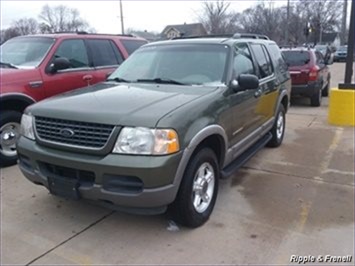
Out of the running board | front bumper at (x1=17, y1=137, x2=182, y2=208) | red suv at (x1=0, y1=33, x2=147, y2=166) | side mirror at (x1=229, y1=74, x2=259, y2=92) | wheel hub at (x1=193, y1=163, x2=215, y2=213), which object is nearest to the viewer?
front bumper at (x1=17, y1=137, x2=182, y2=208)

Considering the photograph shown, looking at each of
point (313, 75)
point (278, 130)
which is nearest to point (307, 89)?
point (313, 75)

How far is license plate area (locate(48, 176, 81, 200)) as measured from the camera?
3443 millimetres

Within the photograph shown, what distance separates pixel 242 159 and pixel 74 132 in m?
2.29

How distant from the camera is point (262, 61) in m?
5.73

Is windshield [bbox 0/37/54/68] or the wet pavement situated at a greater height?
windshield [bbox 0/37/54/68]

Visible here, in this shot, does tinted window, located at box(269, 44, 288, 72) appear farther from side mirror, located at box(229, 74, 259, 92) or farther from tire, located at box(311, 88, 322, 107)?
tire, located at box(311, 88, 322, 107)

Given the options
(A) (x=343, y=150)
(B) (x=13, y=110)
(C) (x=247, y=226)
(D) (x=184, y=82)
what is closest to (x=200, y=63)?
(D) (x=184, y=82)

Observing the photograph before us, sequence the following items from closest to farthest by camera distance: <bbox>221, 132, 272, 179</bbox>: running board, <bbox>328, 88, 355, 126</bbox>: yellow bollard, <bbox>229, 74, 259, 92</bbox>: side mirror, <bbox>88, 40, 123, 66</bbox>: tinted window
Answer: <bbox>229, 74, 259, 92</bbox>: side mirror < <bbox>221, 132, 272, 179</bbox>: running board < <bbox>88, 40, 123, 66</bbox>: tinted window < <bbox>328, 88, 355, 126</bbox>: yellow bollard

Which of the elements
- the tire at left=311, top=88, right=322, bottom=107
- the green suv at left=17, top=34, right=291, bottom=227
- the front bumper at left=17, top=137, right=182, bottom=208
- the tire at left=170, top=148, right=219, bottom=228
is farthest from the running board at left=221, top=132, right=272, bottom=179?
the tire at left=311, top=88, right=322, bottom=107

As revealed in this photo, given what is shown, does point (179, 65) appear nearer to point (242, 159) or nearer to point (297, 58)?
point (242, 159)

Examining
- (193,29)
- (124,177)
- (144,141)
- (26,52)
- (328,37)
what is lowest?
(124,177)

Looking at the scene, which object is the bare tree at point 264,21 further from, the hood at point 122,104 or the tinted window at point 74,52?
the hood at point 122,104

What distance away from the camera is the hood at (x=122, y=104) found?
11.0 feet

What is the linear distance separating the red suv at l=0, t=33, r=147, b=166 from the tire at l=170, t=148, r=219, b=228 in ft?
10.6
